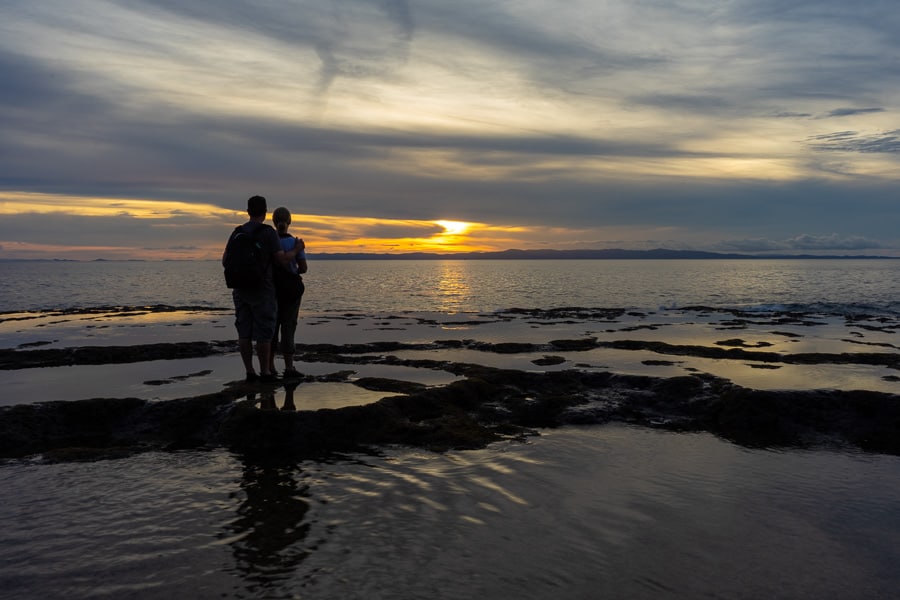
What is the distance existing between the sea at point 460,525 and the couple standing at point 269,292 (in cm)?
273

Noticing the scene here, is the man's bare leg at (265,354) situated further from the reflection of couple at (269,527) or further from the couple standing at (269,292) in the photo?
the reflection of couple at (269,527)

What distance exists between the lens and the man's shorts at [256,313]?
32.5 feet

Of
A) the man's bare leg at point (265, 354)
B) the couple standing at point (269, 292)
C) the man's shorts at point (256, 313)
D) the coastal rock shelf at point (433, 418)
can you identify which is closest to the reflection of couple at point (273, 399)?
the coastal rock shelf at point (433, 418)

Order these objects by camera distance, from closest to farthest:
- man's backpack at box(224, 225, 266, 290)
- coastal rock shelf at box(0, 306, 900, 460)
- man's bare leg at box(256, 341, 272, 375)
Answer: coastal rock shelf at box(0, 306, 900, 460) → man's backpack at box(224, 225, 266, 290) → man's bare leg at box(256, 341, 272, 375)

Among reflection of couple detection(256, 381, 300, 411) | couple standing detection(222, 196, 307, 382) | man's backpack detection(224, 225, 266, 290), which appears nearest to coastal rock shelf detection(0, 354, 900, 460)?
reflection of couple detection(256, 381, 300, 411)

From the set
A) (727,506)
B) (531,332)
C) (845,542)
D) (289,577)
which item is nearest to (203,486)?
(289,577)

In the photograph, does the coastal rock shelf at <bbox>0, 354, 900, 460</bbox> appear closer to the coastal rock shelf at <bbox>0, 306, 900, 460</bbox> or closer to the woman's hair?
the coastal rock shelf at <bbox>0, 306, 900, 460</bbox>

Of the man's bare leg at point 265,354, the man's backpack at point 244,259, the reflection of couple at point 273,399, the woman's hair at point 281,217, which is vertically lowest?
the reflection of couple at point 273,399

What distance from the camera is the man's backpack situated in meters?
9.55

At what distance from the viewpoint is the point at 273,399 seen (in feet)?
31.1

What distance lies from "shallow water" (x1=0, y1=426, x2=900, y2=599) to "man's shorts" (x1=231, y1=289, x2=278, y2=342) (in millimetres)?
2751

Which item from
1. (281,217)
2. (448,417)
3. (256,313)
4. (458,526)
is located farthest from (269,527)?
(281,217)

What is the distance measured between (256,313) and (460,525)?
19.2ft

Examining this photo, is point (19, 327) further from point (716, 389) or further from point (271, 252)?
point (716, 389)
